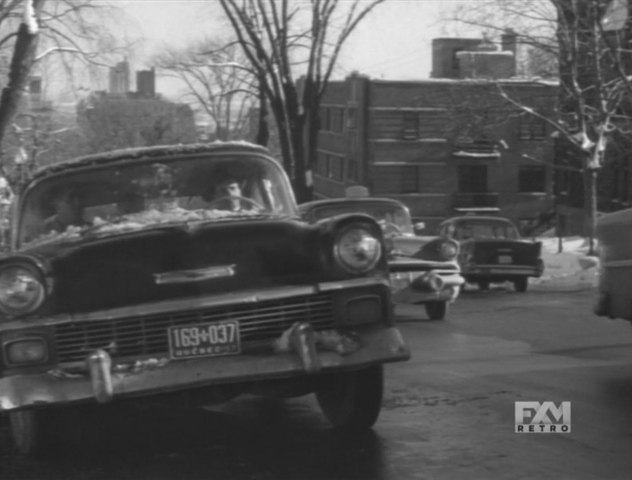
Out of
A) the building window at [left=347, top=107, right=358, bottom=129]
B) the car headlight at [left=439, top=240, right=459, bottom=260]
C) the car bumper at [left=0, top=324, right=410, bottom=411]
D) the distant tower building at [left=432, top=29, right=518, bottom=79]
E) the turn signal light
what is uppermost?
the distant tower building at [left=432, top=29, right=518, bottom=79]

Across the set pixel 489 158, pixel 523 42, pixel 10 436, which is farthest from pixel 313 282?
pixel 489 158

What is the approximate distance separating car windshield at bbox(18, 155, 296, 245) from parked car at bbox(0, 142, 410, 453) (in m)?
0.65

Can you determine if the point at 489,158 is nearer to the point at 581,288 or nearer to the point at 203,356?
the point at 581,288

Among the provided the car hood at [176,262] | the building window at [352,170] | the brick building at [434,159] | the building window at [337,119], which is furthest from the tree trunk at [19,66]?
the building window at [337,119]

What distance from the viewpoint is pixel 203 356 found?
6410 millimetres

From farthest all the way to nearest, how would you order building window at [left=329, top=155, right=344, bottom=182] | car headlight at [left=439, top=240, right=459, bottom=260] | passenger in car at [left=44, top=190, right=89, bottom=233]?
building window at [left=329, top=155, right=344, bottom=182] → car headlight at [left=439, top=240, right=459, bottom=260] → passenger in car at [left=44, top=190, right=89, bottom=233]

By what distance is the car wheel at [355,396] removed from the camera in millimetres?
7086

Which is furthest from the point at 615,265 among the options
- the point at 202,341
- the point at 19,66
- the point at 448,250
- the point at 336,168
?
the point at 336,168

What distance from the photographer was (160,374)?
20.8 feet

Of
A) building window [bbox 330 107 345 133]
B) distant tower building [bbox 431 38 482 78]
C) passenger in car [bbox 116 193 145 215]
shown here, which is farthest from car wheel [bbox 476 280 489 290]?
distant tower building [bbox 431 38 482 78]

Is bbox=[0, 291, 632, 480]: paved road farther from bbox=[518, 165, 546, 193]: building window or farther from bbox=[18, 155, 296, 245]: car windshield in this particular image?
bbox=[518, 165, 546, 193]: building window

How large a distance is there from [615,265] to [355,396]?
330 cm
